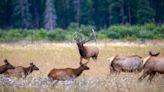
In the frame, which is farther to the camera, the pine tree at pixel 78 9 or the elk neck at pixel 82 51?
the pine tree at pixel 78 9

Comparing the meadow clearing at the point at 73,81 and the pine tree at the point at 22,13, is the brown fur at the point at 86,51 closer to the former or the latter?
the meadow clearing at the point at 73,81

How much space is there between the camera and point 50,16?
182 feet

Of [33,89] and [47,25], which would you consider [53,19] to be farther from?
[33,89]

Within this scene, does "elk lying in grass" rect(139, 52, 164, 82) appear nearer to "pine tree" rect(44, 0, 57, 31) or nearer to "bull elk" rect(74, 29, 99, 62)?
"bull elk" rect(74, 29, 99, 62)

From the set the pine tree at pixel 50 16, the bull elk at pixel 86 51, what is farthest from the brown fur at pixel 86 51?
the pine tree at pixel 50 16

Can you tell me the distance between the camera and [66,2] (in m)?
60.6

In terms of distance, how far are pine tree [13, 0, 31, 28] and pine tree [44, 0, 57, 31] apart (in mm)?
2132

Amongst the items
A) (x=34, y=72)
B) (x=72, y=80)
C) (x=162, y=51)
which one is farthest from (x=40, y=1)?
(x=72, y=80)

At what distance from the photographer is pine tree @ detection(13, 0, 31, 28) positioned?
56.4 m

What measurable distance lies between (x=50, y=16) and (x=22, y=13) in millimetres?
3367

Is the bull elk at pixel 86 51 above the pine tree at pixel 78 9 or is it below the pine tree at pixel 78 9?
above

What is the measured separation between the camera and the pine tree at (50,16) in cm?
5559

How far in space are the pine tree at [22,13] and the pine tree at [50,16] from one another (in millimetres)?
2132

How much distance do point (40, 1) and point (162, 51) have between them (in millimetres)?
41884
